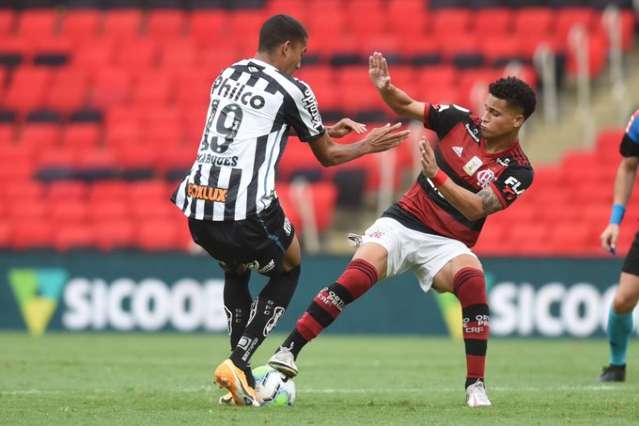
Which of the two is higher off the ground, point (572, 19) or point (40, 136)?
point (572, 19)

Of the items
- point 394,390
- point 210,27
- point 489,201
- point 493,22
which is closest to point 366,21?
point 493,22

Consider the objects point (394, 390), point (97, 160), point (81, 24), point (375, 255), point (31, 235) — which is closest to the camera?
point (375, 255)

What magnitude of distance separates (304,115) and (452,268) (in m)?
1.35

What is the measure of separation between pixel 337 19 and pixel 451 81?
10.2 feet

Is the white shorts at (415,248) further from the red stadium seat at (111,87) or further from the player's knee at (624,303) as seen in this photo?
the red stadium seat at (111,87)

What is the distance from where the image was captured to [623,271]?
869 cm

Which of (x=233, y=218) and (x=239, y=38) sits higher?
(x=239, y=38)

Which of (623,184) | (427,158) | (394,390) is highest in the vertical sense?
(427,158)

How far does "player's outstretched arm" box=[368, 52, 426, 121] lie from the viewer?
741 cm

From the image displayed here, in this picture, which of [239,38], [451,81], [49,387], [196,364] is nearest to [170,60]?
[239,38]

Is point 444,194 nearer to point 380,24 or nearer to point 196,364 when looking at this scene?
point 196,364

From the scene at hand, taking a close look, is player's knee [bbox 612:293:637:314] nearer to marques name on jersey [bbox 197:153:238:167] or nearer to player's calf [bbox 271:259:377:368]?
player's calf [bbox 271:259:377:368]

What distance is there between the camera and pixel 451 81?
19062 mm

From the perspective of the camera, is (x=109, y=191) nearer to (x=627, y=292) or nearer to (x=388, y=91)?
(x=627, y=292)
